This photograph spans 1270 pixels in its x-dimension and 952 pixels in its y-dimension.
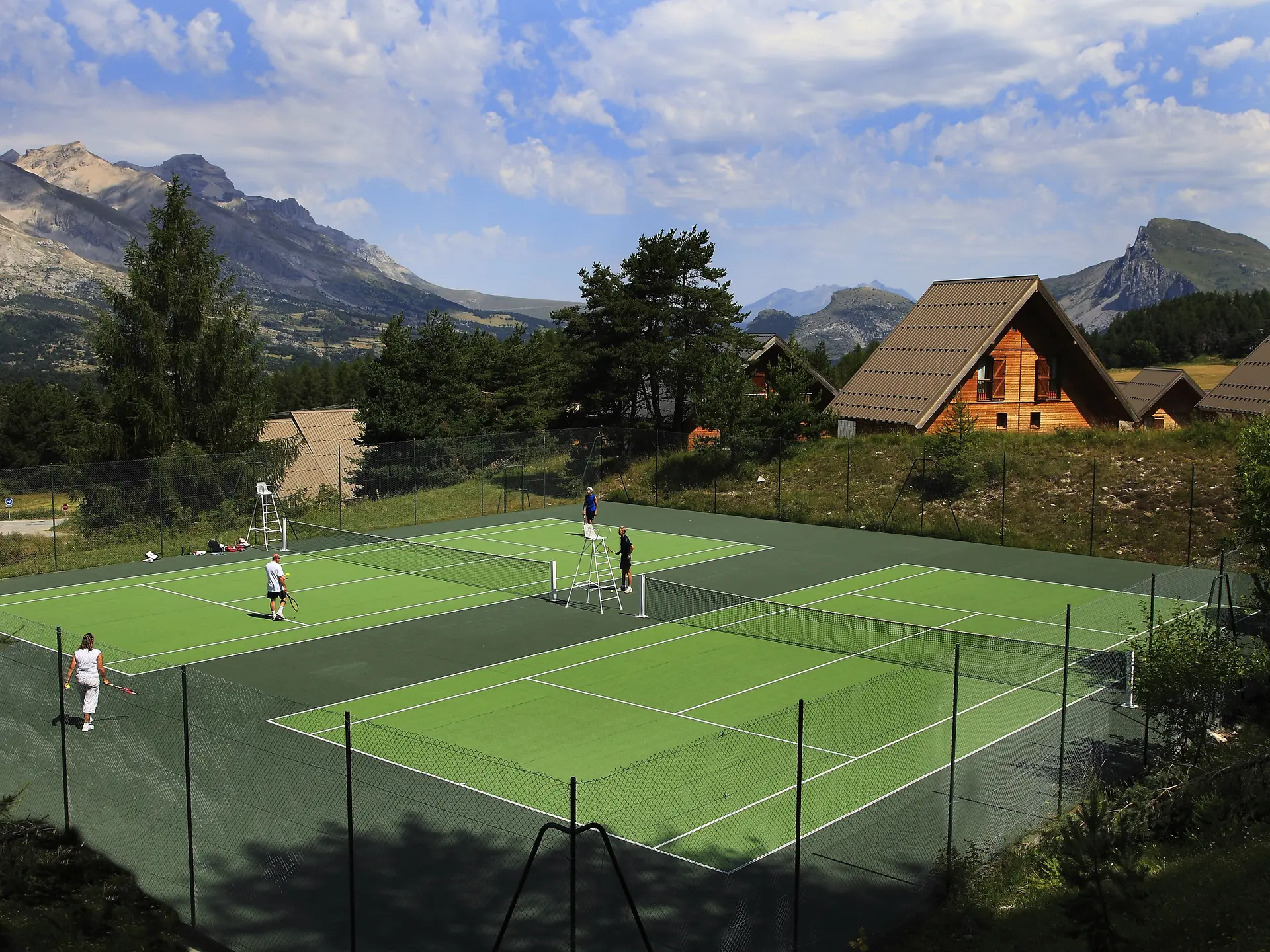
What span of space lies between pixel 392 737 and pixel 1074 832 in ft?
34.3

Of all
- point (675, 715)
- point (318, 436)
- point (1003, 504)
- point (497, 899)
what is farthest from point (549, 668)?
point (318, 436)

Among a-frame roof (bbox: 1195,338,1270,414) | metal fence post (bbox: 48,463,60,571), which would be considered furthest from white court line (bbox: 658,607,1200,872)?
a-frame roof (bbox: 1195,338,1270,414)

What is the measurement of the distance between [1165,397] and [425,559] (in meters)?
41.1

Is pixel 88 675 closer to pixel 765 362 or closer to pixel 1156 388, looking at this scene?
pixel 765 362

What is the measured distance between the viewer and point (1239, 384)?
4934 cm

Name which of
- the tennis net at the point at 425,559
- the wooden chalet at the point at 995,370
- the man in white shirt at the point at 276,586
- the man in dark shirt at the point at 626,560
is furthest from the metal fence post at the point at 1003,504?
the man in white shirt at the point at 276,586

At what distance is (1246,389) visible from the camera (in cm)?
4875

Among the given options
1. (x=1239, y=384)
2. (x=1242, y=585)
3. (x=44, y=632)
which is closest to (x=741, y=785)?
(x=1242, y=585)

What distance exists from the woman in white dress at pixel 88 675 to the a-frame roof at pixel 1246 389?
145 ft

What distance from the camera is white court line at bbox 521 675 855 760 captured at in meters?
15.0

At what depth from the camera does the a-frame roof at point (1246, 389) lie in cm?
4728

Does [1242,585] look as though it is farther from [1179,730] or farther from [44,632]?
[44,632]

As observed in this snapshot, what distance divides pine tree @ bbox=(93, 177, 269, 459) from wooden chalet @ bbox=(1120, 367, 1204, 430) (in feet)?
129

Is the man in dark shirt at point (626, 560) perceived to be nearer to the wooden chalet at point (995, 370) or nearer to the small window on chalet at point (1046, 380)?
the wooden chalet at point (995, 370)
